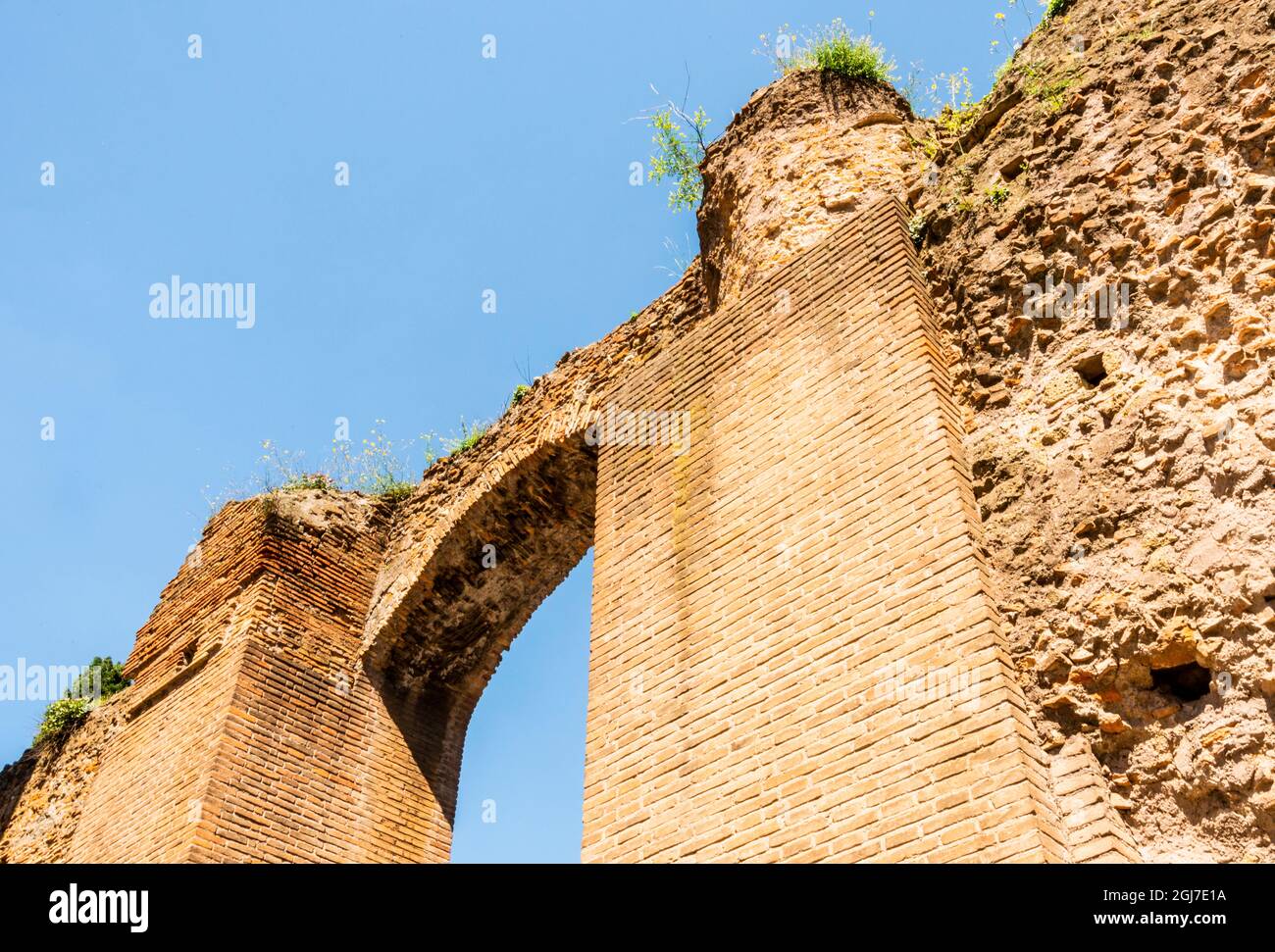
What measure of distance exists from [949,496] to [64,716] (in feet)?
29.8

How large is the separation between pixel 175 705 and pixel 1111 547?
23.2ft

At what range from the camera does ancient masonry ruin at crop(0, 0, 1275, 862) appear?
387cm

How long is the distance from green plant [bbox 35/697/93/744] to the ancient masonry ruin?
2.79 meters

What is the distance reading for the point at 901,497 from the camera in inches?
187

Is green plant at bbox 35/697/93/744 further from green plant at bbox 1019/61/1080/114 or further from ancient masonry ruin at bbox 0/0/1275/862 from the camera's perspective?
green plant at bbox 1019/61/1080/114

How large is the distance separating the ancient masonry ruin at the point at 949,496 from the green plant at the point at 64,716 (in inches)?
110

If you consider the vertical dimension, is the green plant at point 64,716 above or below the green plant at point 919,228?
below

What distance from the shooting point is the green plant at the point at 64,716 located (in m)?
10.4

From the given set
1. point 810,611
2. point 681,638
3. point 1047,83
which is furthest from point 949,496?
point 1047,83

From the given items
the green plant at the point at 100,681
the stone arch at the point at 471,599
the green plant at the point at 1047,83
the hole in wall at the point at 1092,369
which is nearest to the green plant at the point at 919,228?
the green plant at the point at 1047,83

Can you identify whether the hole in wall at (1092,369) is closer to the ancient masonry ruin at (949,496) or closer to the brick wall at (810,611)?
the ancient masonry ruin at (949,496)
